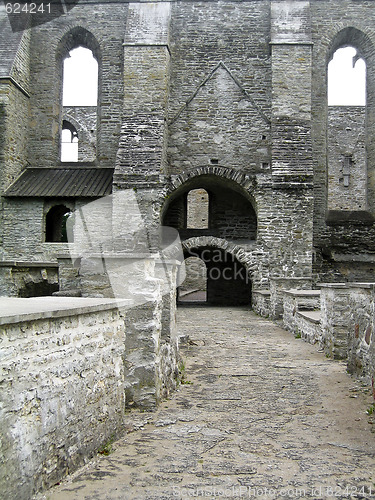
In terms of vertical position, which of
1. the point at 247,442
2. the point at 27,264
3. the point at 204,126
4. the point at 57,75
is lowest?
the point at 247,442

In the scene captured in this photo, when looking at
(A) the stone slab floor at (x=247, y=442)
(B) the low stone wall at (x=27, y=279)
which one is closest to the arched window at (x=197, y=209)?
(B) the low stone wall at (x=27, y=279)

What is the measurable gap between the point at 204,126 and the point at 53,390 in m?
13.9

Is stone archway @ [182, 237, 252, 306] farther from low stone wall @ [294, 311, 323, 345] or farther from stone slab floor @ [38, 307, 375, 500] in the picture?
stone slab floor @ [38, 307, 375, 500]

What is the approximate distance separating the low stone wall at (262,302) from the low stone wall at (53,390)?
30.6ft

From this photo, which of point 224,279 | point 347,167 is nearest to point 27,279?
point 224,279

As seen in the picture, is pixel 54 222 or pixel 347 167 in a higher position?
pixel 347 167

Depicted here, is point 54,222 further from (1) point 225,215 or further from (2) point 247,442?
(2) point 247,442

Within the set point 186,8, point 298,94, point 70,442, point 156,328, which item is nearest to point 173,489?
point 70,442

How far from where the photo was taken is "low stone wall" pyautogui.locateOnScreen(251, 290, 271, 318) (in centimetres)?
1281

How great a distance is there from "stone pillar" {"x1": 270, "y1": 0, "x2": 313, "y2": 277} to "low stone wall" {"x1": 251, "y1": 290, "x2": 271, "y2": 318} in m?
0.80

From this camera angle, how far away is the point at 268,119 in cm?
1584

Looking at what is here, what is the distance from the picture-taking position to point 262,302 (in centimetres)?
1328

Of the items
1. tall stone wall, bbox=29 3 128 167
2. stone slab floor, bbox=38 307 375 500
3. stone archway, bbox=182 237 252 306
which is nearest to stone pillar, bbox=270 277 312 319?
stone slab floor, bbox=38 307 375 500

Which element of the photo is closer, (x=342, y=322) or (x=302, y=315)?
(x=342, y=322)
